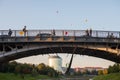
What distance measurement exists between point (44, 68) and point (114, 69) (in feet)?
172

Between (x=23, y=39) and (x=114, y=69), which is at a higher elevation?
(x=23, y=39)

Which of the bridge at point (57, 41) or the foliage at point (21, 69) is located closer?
the bridge at point (57, 41)

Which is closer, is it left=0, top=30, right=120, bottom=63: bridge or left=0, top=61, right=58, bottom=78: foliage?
left=0, top=30, right=120, bottom=63: bridge

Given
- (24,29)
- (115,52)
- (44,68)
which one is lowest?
(44,68)

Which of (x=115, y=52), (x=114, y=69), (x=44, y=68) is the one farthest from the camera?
(x=44, y=68)

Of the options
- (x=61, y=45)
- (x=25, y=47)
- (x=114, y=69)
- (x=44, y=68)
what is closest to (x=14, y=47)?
(x=25, y=47)

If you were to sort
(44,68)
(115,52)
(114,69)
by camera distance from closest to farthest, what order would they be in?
(115,52) → (114,69) → (44,68)

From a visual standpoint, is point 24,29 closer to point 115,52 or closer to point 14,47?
point 14,47

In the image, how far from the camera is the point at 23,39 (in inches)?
1561

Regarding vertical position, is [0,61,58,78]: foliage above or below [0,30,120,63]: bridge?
below

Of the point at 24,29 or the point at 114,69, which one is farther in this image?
the point at 114,69

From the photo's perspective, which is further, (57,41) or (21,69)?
(21,69)

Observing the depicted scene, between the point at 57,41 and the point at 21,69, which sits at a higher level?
the point at 57,41

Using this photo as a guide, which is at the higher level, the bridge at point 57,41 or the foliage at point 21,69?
the bridge at point 57,41
